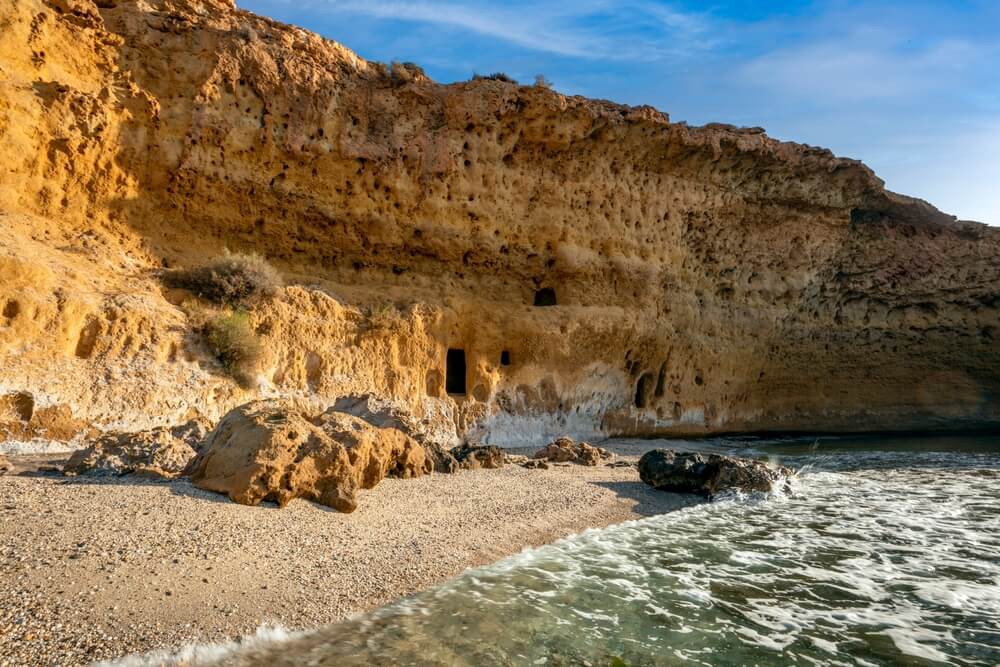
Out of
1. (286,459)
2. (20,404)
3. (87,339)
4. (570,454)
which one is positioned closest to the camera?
(286,459)

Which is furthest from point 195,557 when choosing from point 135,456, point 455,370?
point 455,370

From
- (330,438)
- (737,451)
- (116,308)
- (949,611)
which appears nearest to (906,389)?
(737,451)

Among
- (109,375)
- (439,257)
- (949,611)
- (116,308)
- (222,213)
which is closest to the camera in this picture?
(949,611)

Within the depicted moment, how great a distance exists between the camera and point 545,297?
→ 16422mm

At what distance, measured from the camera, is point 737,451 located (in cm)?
1547

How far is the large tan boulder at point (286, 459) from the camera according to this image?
536 centimetres

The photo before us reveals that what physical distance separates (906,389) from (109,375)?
2499cm

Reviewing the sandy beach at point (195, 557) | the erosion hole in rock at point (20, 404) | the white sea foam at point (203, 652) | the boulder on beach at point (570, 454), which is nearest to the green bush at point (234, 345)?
the erosion hole in rock at point (20, 404)

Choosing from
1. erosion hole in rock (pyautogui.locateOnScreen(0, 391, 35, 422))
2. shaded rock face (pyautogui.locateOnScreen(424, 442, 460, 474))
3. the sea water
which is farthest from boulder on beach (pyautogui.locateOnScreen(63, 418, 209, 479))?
the sea water

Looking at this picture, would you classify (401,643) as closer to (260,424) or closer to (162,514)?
(162,514)

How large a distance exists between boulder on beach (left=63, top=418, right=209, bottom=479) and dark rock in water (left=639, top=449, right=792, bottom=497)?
643 cm

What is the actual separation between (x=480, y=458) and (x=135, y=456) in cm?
500

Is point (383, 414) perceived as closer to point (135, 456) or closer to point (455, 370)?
point (135, 456)

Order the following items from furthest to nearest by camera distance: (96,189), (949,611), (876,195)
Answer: (876,195)
(96,189)
(949,611)
